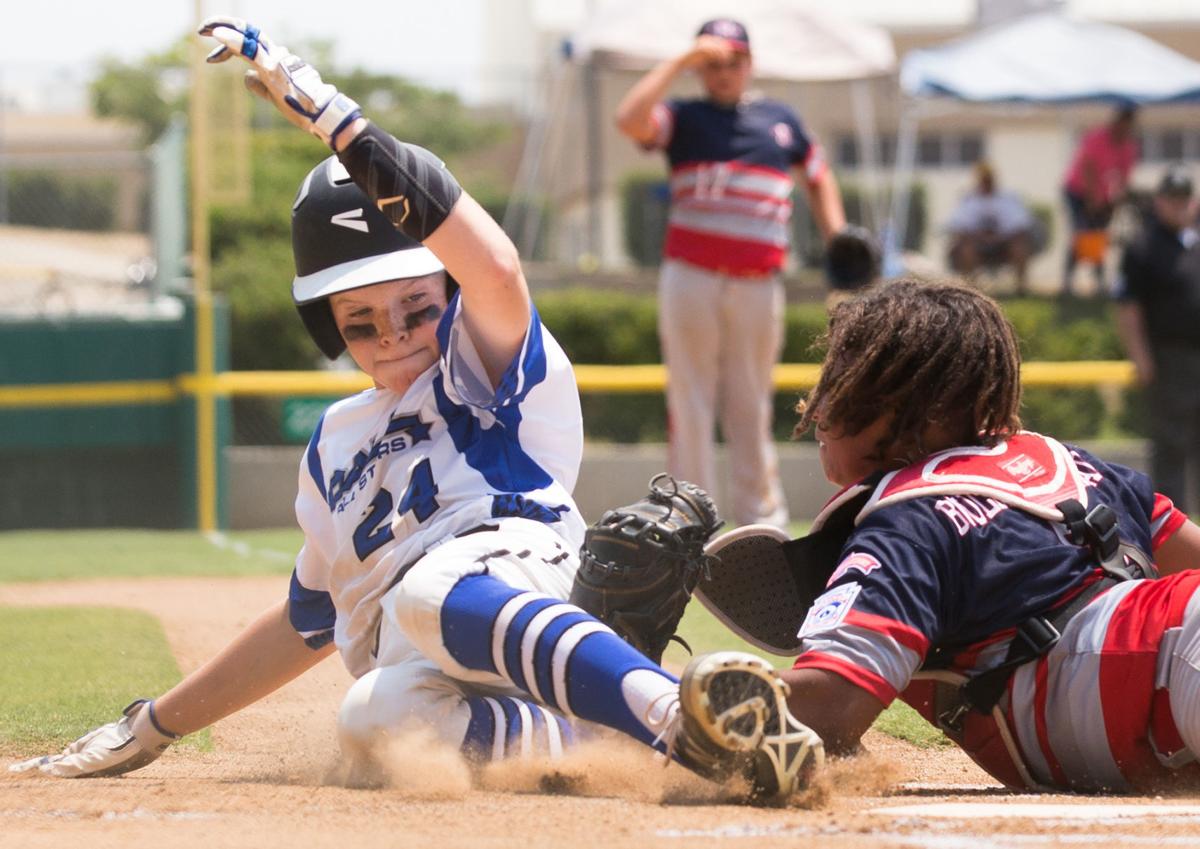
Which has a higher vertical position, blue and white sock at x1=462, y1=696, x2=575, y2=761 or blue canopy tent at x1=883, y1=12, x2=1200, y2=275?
blue canopy tent at x1=883, y1=12, x2=1200, y2=275

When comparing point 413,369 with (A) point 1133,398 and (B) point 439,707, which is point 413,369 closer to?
(B) point 439,707

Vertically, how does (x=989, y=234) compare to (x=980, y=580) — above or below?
below

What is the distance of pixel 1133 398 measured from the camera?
11.7 m

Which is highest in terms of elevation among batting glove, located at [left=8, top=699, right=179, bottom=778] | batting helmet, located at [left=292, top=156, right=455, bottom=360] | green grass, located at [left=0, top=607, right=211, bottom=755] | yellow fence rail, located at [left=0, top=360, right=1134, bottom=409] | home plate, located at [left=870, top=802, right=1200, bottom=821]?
batting helmet, located at [left=292, top=156, right=455, bottom=360]

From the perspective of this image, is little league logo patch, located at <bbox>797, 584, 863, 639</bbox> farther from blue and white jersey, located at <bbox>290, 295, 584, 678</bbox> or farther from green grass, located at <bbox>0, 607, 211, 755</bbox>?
green grass, located at <bbox>0, 607, 211, 755</bbox>

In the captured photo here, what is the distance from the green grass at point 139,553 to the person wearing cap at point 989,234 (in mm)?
8479

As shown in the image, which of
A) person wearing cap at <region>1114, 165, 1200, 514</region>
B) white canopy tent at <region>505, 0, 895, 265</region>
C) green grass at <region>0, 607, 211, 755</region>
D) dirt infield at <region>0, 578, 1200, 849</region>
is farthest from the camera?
white canopy tent at <region>505, 0, 895, 265</region>

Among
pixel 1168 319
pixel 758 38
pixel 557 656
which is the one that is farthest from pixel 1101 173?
pixel 557 656

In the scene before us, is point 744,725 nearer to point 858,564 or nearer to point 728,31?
point 858,564

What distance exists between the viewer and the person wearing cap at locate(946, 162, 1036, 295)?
16.2 meters

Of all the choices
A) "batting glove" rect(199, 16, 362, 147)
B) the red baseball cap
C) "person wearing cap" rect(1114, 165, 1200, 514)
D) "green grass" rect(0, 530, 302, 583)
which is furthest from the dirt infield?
"person wearing cap" rect(1114, 165, 1200, 514)

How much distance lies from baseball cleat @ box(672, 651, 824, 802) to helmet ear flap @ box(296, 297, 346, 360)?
4.14 feet

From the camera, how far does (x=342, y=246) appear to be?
3318 millimetres

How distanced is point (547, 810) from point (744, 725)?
35 cm
